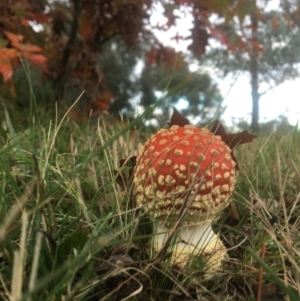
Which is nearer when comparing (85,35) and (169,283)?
(169,283)

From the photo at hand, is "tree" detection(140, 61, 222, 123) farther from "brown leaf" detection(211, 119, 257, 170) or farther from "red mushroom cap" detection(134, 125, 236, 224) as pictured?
"red mushroom cap" detection(134, 125, 236, 224)

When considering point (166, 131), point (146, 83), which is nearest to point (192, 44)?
point (166, 131)

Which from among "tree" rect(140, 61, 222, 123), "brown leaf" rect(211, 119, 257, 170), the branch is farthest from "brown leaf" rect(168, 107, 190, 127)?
"tree" rect(140, 61, 222, 123)

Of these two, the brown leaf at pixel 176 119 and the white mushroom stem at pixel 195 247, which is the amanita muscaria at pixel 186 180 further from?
the brown leaf at pixel 176 119

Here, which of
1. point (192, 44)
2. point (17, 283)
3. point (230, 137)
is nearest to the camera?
point (17, 283)

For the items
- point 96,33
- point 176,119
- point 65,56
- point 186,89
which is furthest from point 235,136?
point 186,89

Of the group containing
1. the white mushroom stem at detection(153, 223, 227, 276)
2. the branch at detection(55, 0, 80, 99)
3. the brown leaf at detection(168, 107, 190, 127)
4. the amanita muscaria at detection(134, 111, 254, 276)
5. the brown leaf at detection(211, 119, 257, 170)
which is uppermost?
the branch at detection(55, 0, 80, 99)

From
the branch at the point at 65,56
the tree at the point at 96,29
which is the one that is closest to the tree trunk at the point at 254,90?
Answer: the tree at the point at 96,29

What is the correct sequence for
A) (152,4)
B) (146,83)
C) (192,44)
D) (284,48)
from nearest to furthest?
1. (192,44)
2. (152,4)
3. (284,48)
4. (146,83)

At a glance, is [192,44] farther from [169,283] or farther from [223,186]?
[169,283]
